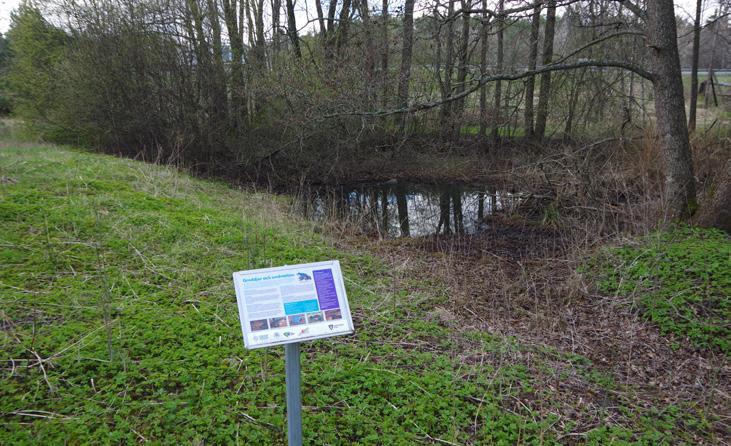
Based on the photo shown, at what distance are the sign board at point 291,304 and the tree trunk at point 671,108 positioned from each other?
6.87 meters

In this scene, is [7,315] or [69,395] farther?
[7,315]

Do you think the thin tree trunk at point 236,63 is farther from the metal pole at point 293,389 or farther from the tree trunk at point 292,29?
the metal pole at point 293,389

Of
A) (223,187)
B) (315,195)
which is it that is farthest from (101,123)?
(315,195)

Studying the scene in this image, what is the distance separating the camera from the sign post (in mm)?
2512

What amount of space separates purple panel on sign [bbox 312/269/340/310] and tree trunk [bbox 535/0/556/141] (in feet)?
47.8

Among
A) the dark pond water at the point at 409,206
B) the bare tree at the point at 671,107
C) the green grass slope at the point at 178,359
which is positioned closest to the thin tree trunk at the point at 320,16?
the dark pond water at the point at 409,206

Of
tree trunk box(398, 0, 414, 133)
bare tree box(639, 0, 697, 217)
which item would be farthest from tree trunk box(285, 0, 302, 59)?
bare tree box(639, 0, 697, 217)

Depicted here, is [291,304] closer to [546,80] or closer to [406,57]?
[406,57]

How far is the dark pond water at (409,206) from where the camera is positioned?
10.9 m

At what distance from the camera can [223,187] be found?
12.8 m

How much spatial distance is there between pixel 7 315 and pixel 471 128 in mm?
16818

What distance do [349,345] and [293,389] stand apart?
6.10 ft

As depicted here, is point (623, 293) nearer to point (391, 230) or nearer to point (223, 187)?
point (391, 230)

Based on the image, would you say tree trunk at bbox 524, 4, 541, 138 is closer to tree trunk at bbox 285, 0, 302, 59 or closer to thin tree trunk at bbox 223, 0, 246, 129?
tree trunk at bbox 285, 0, 302, 59
